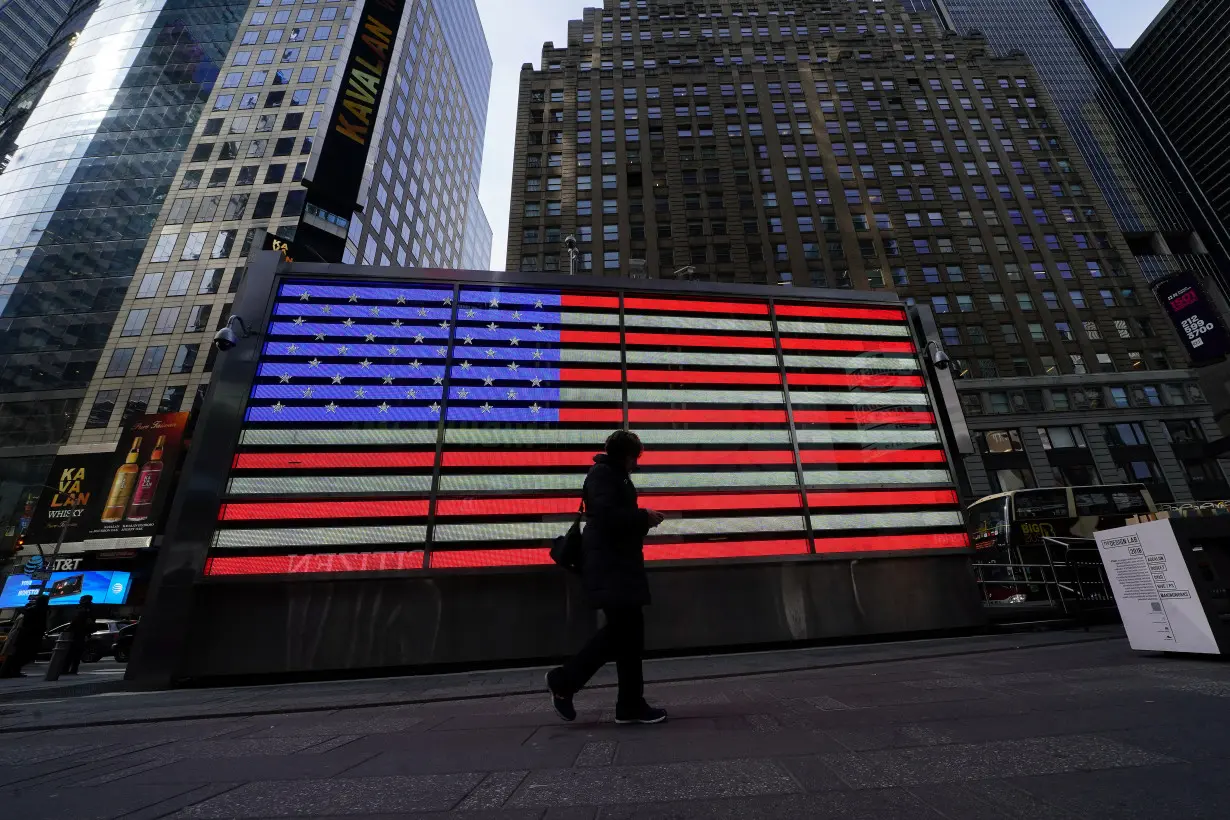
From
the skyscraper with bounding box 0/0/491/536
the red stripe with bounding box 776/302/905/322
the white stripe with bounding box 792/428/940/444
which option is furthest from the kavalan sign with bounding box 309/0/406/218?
the white stripe with bounding box 792/428/940/444

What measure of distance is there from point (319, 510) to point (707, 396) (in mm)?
6782

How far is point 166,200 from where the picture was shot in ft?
139

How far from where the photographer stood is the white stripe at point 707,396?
9273 mm

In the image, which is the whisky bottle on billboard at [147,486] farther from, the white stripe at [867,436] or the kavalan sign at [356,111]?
the white stripe at [867,436]

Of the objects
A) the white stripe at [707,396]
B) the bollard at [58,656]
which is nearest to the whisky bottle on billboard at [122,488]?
the bollard at [58,656]

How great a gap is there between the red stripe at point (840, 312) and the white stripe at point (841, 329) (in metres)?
0.19

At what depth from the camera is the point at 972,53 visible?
58.1m

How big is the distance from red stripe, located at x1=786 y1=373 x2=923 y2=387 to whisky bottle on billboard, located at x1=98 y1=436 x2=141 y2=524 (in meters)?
39.6

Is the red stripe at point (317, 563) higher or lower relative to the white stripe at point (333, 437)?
lower

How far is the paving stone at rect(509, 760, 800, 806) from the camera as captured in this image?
2174 millimetres

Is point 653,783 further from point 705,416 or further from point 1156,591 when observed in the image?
point 705,416

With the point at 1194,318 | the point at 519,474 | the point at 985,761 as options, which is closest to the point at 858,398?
the point at 519,474

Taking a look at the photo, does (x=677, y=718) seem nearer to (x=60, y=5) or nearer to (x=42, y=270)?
(x=42, y=270)

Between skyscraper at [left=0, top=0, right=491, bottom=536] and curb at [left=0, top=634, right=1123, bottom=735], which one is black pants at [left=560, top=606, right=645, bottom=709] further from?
skyscraper at [left=0, top=0, right=491, bottom=536]
